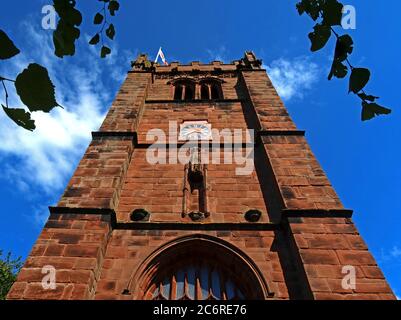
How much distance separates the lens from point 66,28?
70.7 inches

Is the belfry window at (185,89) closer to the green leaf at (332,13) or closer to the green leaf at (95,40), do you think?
the green leaf at (95,40)

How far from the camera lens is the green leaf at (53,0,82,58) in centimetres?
175

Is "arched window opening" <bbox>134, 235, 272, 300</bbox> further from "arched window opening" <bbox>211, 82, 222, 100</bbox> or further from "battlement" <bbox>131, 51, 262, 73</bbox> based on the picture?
"battlement" <bbox>131, 51, 262, 73</bbox>

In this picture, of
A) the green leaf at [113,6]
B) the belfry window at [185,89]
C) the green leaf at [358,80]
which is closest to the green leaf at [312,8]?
the green leaf at [358,80]

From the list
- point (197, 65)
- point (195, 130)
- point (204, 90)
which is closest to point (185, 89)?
point (204, 90)

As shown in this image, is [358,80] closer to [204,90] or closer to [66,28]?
[66,28]

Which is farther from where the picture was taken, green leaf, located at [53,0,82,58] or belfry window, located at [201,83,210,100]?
belfry window, located at [201,83,210,100]

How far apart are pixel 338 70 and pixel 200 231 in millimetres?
4939

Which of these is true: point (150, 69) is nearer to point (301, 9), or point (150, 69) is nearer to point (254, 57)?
point (254, 57)

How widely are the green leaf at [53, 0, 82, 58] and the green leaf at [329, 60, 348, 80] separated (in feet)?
5.01

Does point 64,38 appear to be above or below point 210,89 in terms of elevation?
below

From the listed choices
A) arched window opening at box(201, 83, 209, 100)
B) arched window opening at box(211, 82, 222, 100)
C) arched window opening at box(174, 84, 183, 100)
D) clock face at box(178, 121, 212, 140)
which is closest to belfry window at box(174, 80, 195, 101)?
arched window opening at box(174, 84, 183, 100)

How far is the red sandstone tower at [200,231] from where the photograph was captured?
521 cm

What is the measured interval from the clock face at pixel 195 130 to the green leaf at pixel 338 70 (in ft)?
26.1
